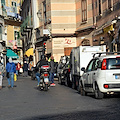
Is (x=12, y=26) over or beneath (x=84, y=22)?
over

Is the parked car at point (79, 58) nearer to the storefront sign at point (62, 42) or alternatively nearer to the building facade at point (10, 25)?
the storefront sign at point (62, 42)

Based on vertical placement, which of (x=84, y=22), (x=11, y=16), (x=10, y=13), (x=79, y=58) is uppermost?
(x=10, y=13)

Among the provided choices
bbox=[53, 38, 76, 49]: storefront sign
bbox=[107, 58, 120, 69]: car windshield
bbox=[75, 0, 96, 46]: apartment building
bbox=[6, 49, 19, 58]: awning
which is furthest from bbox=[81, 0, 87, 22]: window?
bbox=[6, 49, 19, 58]: awning

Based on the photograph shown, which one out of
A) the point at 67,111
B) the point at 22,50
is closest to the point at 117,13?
the point at 67,111

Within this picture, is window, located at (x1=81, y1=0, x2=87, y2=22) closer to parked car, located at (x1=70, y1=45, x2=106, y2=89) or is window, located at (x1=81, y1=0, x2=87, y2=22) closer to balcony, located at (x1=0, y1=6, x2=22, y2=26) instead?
parked car, located at (x1=70, y1=45, x2=106, y2=89)

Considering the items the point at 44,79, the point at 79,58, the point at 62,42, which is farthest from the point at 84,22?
the point at 44,79

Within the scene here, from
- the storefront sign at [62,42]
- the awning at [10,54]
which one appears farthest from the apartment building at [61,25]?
the awning at [10,54]

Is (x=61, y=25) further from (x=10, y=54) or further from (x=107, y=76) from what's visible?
(x=107, y=76)

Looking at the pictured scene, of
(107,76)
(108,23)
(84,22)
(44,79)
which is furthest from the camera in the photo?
(84,22)

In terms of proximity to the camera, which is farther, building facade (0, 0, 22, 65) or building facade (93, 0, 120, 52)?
building facade (0, 0, 22, 65)

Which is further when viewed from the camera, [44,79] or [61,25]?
[61,25]

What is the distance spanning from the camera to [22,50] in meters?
65.1

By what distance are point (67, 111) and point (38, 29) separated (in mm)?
32005

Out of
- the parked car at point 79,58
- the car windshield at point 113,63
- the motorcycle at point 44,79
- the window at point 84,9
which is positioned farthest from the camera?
the window at point 84,9
